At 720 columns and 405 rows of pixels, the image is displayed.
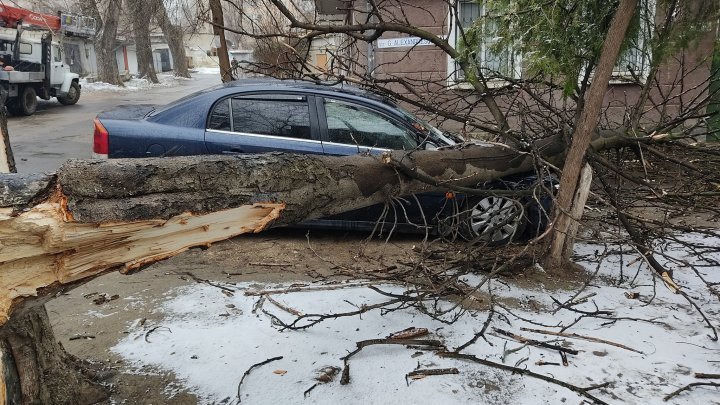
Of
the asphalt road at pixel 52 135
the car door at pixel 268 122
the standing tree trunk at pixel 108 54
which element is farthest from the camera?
the standing tree trunk at pixel 108 54

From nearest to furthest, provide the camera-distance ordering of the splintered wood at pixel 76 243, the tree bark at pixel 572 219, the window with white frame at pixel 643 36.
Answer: the splintered wood at pixel 76 243 → the tree bark at pixel 572 219 → the window with white frame at pixel 643 36

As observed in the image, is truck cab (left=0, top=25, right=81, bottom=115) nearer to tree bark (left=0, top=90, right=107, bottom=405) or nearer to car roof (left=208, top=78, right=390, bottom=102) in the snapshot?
car roof (left=208, top=78, right=390, bottom=102)

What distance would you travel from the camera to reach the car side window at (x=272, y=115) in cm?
481

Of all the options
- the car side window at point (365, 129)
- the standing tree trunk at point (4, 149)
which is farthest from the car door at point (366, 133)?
the standing tree trunk at point (4, 149)

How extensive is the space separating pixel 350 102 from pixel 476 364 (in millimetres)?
2836

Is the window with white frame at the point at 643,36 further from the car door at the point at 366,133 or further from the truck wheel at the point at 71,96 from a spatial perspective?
the truck wheel at the point at 71,96

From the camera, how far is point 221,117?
15.7ft

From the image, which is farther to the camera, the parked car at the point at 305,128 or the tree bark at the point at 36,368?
the parked car at the point at 305,128

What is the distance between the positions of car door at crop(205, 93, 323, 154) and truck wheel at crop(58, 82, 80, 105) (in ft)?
51.6

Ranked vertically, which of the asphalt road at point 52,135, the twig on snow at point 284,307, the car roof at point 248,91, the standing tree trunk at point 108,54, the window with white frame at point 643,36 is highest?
the standing tree trunk at point 108,54

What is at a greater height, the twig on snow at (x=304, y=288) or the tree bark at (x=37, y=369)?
the tree bark at (x=37, y=369)

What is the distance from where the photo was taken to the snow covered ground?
2.54 metres

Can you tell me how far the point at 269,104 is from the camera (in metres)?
4.87

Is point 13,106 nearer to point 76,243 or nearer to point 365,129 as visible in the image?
point 365,129
